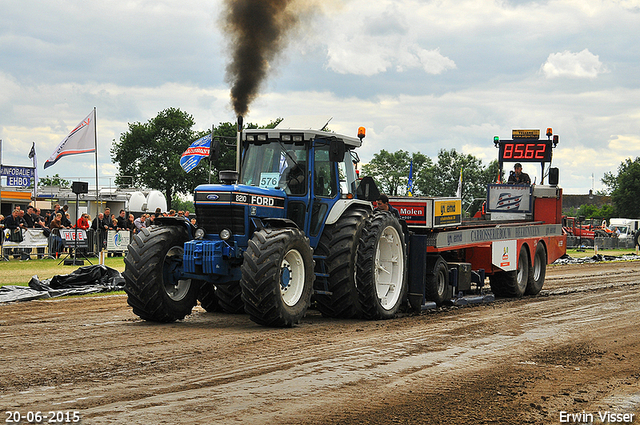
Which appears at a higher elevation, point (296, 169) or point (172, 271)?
point (296, 169)

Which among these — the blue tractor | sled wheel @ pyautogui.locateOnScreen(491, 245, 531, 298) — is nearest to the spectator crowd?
sled wheel @ pyautogui.locateOnScreen(491, 245, 531, 298)

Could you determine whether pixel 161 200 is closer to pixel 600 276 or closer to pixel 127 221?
pixel 127 221

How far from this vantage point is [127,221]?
82.1 feet

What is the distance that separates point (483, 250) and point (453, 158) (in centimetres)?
6596

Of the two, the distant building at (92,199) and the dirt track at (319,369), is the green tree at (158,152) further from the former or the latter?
the dirt track at (319,369)

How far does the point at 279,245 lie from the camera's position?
831 cm

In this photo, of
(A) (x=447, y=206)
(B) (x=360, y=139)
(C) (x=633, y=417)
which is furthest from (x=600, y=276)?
(C) (x=633, y=417)

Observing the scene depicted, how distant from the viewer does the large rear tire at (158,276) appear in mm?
8695

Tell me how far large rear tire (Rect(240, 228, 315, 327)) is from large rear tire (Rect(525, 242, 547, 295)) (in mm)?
8015

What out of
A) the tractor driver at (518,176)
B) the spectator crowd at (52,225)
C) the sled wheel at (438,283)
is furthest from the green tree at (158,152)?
the sled wheel at (438,283)

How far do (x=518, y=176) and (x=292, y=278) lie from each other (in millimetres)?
9941

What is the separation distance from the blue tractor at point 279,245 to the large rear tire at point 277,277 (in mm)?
13

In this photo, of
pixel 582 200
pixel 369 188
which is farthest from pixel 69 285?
pixel 582 200

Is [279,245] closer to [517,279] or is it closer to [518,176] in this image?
[517,279]
